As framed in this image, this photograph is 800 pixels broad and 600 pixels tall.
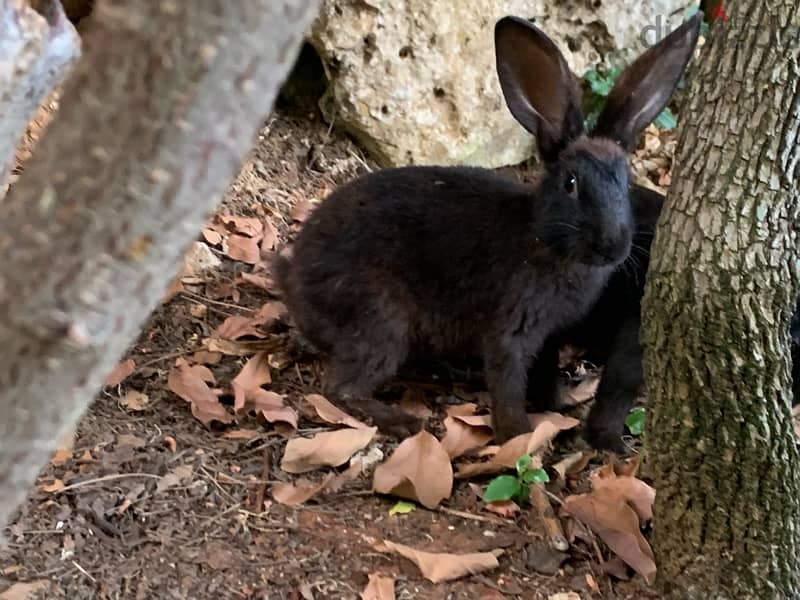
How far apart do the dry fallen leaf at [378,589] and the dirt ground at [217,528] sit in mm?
34

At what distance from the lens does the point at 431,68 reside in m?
5.59

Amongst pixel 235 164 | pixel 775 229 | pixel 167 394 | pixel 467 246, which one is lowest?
pixel 167 394

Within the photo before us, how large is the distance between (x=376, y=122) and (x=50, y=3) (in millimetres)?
3861

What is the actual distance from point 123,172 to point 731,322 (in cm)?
183

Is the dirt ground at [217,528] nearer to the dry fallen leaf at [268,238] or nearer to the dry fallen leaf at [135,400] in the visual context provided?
the dry fallen leaf at [135,400]

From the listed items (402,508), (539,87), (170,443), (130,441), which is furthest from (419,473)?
(539,87)

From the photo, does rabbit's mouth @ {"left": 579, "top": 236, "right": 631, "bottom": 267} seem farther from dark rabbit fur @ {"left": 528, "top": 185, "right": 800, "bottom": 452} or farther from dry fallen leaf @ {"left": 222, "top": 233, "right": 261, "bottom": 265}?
dry fallen leaf @ {"left": 222, "top": 233, "right": 261, "bottom": 265}

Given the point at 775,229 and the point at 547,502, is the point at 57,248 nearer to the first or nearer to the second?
the point at 775,229

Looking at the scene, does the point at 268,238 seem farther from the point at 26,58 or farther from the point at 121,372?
the point at 26,58

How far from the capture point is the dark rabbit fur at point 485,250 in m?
3.90

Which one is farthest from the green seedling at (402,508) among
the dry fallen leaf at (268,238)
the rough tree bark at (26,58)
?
the dry fallen leaf at (268,238)

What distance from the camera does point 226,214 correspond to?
5.19 m

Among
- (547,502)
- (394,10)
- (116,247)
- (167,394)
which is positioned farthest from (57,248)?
(394,10)

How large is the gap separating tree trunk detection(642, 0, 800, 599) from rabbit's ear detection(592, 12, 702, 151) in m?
1.17
